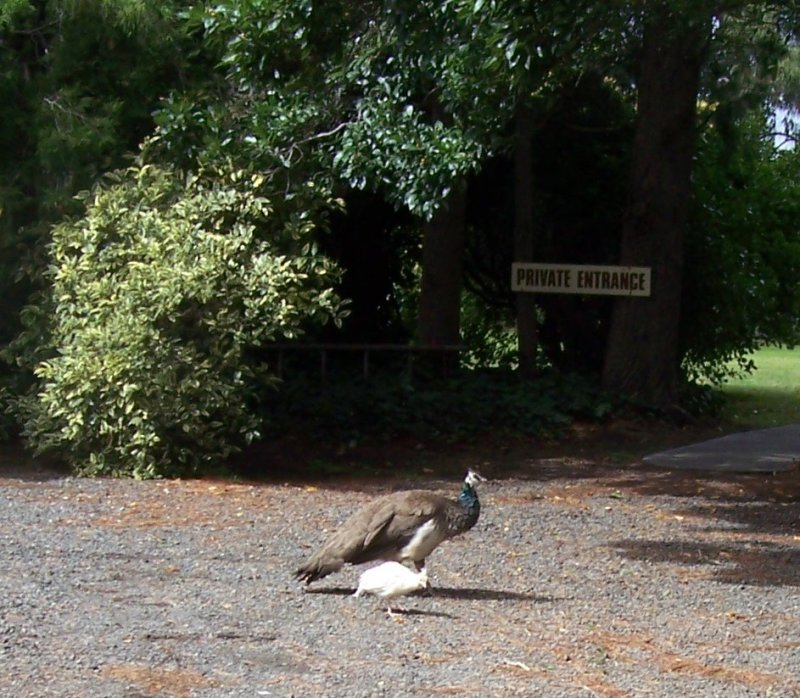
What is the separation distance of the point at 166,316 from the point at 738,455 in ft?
19.5

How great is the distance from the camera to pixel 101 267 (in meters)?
13.9

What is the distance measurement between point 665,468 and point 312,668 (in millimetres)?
8258

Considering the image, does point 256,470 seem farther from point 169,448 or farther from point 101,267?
point 101,267

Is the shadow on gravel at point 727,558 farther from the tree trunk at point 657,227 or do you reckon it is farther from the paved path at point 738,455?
the tree trunk at point 657,227

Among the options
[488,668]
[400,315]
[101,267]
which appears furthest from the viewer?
[400,315]

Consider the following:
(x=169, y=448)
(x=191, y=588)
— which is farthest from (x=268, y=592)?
(x=169, y=448)

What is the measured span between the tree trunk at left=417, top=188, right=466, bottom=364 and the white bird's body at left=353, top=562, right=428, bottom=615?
32.9 feet

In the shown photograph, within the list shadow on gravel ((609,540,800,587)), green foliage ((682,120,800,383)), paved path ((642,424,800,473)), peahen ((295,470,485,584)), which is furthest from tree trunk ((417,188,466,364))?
peahen ((295,470,485,584))

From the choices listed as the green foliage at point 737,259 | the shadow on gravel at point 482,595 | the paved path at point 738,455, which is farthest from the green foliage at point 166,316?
the green foliage at point 737,259

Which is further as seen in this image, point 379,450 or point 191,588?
point 379,450

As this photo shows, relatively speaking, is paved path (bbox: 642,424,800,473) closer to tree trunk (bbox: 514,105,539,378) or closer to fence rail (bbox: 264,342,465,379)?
Result: tree trunk (bbox: 514,105,539,378)

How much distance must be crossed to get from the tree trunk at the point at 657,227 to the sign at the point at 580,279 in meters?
0.15

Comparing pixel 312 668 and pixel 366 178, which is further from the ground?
pixel 366 178

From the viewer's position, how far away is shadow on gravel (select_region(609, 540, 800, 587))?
963cm
